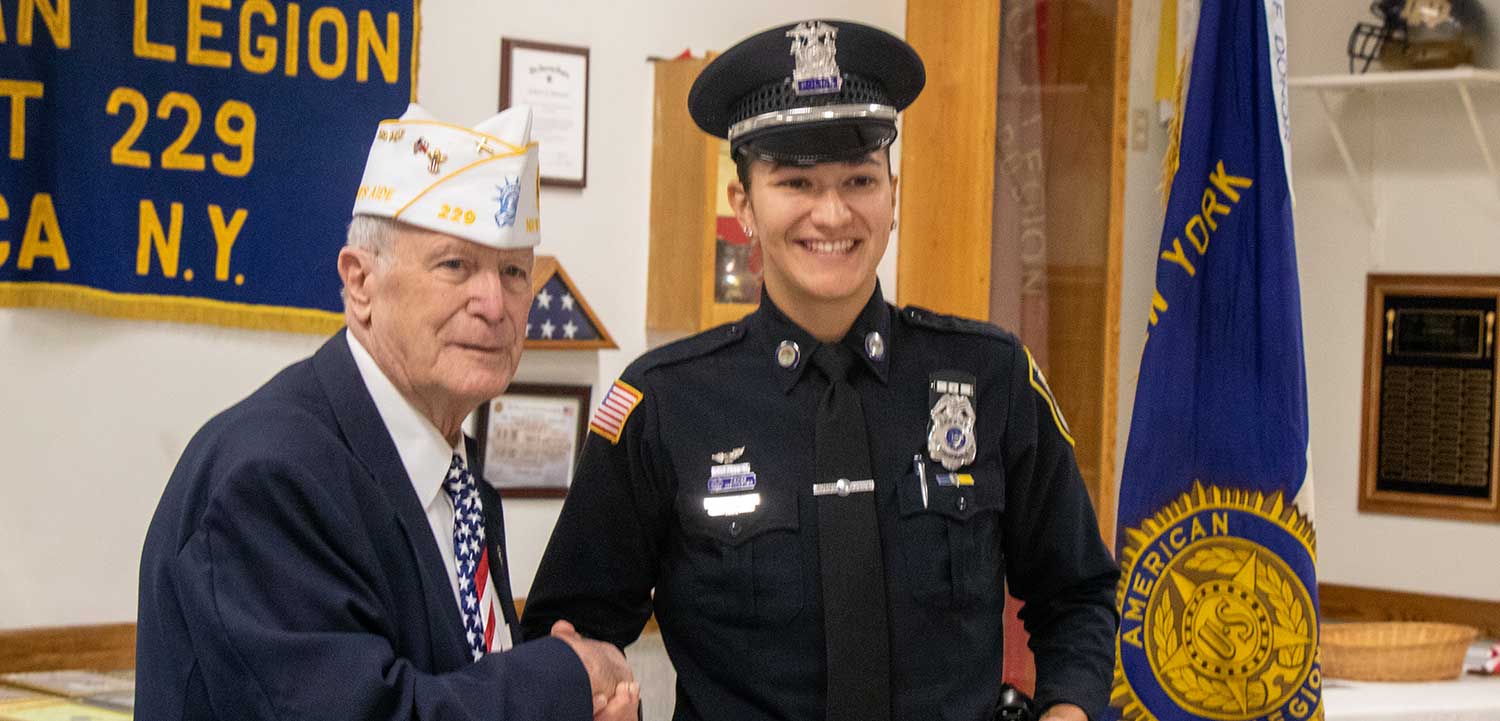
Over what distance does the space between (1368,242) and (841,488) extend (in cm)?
379

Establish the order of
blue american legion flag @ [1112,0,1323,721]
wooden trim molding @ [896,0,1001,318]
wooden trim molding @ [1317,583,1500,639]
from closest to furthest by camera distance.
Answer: blue american legion flag @ [1112,0,1323,721] → wooden trim molding @ [896,0,1001,318] → wooden trim molding @ [1317,583,1500,639]

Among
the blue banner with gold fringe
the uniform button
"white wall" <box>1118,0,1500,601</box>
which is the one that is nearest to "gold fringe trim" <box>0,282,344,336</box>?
the blue banner with gold fringe

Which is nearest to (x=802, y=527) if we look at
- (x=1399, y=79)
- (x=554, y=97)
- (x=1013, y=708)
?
(x=1013, y=708)

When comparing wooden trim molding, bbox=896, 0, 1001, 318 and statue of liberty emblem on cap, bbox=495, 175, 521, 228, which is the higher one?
wooden trim molding, bbox=896, 0, 1001, 318

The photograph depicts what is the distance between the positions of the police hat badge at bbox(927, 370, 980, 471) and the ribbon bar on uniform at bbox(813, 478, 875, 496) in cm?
10

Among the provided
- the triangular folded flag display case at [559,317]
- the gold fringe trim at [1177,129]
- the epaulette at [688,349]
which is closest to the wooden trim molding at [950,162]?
the gold fringe trim at [1177,129]

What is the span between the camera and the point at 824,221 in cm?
165

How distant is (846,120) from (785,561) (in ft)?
1.60

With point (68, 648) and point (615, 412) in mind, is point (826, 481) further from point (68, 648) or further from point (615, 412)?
point (68, 648)

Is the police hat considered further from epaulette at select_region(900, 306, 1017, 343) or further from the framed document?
the framed document

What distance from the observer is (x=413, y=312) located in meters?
1.37

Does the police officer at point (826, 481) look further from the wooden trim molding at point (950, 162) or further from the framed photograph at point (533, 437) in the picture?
the wooden trim molding at point (950, 162)

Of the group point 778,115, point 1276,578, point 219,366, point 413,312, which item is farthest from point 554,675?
point 1276,578

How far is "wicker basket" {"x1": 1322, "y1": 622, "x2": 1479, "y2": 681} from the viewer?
3936 mm
